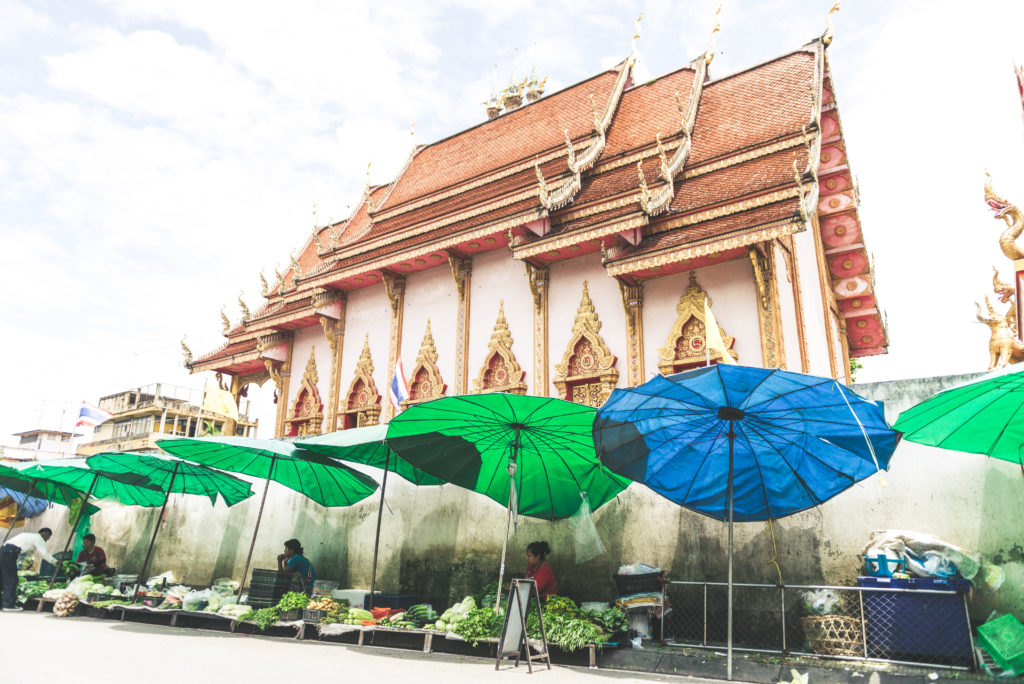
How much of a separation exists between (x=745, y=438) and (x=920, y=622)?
1.73m

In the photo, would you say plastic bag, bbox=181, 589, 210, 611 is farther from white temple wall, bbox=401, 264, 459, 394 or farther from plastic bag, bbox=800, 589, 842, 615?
plastic bag, bbox=800, 589, 842, 615

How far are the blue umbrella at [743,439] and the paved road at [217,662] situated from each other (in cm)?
164

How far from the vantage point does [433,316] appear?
1280cm

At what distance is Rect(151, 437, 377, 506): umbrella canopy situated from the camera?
7.51m

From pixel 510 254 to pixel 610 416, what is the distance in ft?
23.9

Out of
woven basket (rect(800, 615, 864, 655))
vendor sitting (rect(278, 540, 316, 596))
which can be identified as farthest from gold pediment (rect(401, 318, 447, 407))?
woven basket (rect(800, 615, 864, 655))

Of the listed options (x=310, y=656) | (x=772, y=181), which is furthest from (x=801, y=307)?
(x=310, y=656)

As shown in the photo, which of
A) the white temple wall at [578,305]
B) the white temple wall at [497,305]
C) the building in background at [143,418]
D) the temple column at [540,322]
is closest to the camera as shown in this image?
the white temple wall at [578,305]

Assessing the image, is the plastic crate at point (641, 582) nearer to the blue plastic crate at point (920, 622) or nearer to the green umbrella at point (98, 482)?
the blue plastic crate at point (920, 622)

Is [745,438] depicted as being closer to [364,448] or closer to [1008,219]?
[364,448]

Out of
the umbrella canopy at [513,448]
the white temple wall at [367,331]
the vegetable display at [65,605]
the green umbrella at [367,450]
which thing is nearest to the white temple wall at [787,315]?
the umbrella canopy at [513,448]

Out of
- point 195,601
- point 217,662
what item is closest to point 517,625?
point 217,662

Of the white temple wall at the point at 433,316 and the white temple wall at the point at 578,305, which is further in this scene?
the white temple wall at the point at 433,316

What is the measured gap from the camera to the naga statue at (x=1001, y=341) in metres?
9.09
